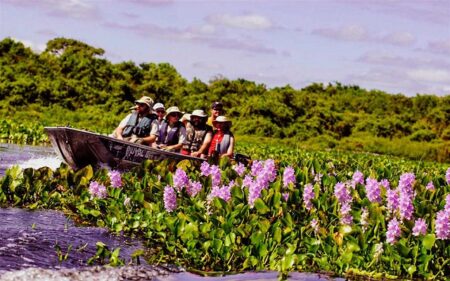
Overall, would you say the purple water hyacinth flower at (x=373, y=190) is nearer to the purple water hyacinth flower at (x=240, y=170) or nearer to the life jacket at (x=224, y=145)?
the purple water hyacinth flower at (x=240, y=170)

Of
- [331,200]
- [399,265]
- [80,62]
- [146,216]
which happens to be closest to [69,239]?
[146,216]

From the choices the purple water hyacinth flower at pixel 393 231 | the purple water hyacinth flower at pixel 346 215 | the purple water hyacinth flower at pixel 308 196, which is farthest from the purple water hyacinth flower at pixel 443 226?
the purple water hyacinth flower at pixel 308 196

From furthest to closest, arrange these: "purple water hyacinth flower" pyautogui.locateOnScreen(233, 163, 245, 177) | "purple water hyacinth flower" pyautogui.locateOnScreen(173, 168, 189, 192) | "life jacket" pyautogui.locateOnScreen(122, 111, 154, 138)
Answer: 1. "life jacket" pyautogui.locateOnScreen(122, 111, 154, 138)
2. "purple water hyacinth flower" pyautogui.locateOnScreen(233, 163, 245, 177)
3. "purple water hyacinth flower" pyautogui.locateOnScreen(173, 168, 189, 192)

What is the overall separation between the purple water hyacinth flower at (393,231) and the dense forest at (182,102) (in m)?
21.7

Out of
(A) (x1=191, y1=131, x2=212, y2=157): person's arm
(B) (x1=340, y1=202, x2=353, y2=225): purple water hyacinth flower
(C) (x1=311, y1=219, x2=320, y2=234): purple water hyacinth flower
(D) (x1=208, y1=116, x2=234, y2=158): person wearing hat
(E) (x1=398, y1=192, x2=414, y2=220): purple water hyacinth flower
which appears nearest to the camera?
(E) (x1=398, y1=192, x2=414, y2=220): purple water hyacinth flower

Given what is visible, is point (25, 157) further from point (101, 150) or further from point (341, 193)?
point (341, 193)

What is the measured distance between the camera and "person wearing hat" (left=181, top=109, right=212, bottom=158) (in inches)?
400

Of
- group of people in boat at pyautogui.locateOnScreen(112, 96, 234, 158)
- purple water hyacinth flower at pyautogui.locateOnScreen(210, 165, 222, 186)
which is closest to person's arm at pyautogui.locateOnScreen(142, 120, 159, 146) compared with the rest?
group of people in boat at pyautogui.locateOnScreen(112, 96, 234, 158)

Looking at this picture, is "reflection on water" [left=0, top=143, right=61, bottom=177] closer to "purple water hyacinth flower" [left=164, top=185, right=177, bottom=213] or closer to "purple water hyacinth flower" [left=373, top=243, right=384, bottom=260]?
"purple water hyacinth flower" [left=164, top=185, right=177, bottom=213]

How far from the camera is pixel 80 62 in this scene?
3142 cm

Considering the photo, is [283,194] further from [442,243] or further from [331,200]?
[442,243]

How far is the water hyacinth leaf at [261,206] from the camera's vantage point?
19.8ft

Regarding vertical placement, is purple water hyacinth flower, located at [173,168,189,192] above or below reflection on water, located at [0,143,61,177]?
above

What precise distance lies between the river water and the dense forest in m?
19.5
